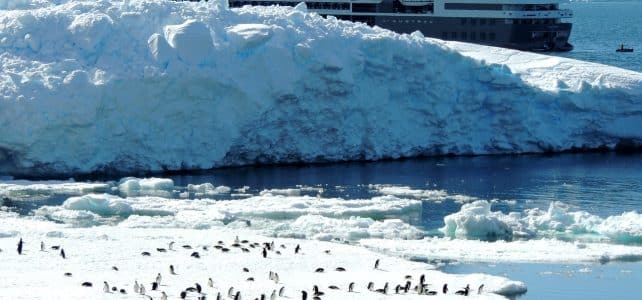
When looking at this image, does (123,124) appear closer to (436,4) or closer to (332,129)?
(332,129)

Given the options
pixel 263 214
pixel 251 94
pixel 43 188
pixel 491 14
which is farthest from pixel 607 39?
pixel 263 214

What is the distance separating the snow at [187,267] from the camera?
84.5ft

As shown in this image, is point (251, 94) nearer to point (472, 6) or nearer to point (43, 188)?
point (43, 188)

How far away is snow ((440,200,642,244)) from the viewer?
106 feet

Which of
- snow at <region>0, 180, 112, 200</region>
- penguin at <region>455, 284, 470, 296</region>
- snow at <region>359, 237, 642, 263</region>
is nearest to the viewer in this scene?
penguin at <region>455, 284, 470, 296</region>

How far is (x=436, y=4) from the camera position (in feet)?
240

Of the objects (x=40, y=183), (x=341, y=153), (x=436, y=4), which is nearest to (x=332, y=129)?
(x=341, y=153)

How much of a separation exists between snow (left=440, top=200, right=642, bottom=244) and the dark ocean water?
132 ft

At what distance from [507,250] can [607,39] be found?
73.4 meters

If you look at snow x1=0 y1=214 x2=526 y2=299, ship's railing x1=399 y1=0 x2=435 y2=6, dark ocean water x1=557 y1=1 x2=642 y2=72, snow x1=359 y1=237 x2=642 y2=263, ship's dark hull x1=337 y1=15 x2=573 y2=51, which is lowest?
snow x1=359 y1=237 x2=642 y2=263

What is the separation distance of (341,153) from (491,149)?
5.48 metres

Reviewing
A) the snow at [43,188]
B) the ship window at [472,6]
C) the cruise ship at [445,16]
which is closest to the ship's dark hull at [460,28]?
the cruise ship at [445,16]

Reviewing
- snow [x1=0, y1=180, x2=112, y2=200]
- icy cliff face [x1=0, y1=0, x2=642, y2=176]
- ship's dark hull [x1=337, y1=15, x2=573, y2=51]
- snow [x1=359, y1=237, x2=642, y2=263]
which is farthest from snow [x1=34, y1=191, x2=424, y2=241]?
ship's dark hull [x1=337, y1=15, x2=573, y2=51]

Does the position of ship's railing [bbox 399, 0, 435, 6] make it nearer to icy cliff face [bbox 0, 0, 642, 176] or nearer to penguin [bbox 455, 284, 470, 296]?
icy cliff face [bbox 0, 0, 642, 176]
